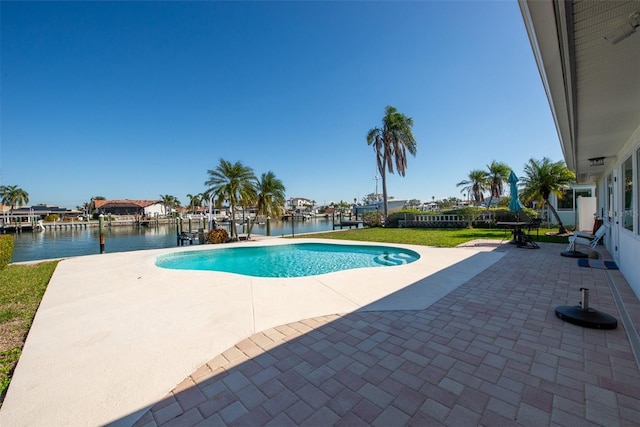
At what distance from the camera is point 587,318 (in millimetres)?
3162

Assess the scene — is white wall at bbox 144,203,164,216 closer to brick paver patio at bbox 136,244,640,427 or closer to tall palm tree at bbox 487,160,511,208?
tall palm tree at bbox 487,160,511,208

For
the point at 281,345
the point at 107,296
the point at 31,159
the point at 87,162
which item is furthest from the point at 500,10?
the point at 87,162

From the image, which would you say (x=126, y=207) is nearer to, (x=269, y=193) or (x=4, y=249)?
(x=269, y=193)

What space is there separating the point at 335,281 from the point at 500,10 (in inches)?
265

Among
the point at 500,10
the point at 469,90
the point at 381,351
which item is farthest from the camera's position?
the point at 469,90

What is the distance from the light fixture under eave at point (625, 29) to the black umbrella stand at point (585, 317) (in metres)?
3.01

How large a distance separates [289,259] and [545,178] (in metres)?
15.6

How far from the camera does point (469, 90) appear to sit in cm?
1221

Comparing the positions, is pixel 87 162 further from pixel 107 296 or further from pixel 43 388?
pixel 43 388

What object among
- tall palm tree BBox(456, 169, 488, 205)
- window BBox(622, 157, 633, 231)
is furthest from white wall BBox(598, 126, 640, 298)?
tall palm tree BBox(456, 169, 488, 205)

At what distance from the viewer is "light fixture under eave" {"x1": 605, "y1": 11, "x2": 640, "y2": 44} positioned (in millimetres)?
1903

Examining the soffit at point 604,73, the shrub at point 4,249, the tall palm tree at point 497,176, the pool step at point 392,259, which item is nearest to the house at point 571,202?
the tall palm tree at point 497,176

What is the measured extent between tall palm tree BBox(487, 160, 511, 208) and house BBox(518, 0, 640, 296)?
84.8ft

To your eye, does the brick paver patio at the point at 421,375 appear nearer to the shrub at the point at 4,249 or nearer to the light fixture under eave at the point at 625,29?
the light fixture under eave at the point at 625,29
